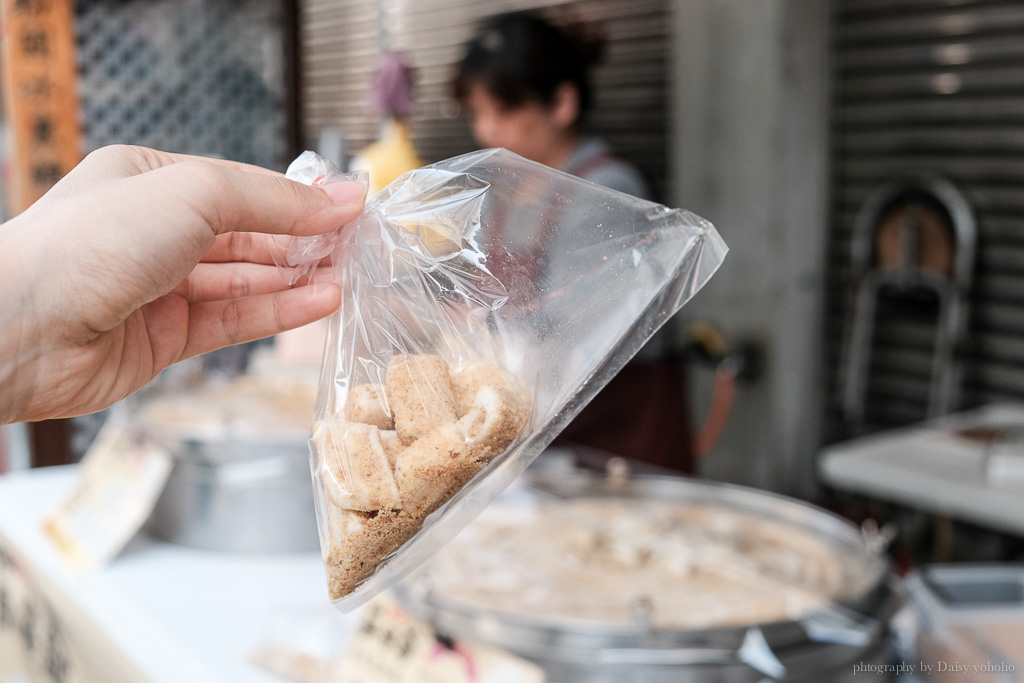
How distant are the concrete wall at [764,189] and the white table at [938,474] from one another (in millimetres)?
896

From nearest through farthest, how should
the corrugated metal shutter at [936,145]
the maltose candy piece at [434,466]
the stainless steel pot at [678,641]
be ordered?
1. the maltose candy piece at [434,466]
2. the stainless steel pot at [678,641]
3. the corrugated metal shutter at [936,145]

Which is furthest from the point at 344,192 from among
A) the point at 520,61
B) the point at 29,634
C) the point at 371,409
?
the point at 520,61

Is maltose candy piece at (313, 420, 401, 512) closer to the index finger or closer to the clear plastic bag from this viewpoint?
the clear plastic bag

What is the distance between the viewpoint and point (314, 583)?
158cm

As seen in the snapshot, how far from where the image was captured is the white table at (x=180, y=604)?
1.32 meters

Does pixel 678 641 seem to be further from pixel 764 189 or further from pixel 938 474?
pixel 764 189

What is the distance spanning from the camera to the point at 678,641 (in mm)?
1050

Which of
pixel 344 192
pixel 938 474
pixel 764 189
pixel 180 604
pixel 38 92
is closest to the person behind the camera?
pixel 344 192

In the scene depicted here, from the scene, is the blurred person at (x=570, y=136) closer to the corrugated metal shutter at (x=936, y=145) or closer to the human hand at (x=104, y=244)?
the corrugated metal shutter at (x=936, y=145)

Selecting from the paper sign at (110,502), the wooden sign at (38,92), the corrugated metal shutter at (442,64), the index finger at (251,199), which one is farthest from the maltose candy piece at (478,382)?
the corrugated metal shutter at (442,64)

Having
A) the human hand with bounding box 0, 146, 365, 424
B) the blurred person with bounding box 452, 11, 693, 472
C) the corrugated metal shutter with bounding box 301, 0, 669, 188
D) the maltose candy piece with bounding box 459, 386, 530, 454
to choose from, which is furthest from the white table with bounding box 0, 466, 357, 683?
the corrugated metal shutter with bounding box 301, 0, 669, 188

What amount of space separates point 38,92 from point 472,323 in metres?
2.93

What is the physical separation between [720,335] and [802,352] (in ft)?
1.19

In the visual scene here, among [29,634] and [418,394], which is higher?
[418,394]
